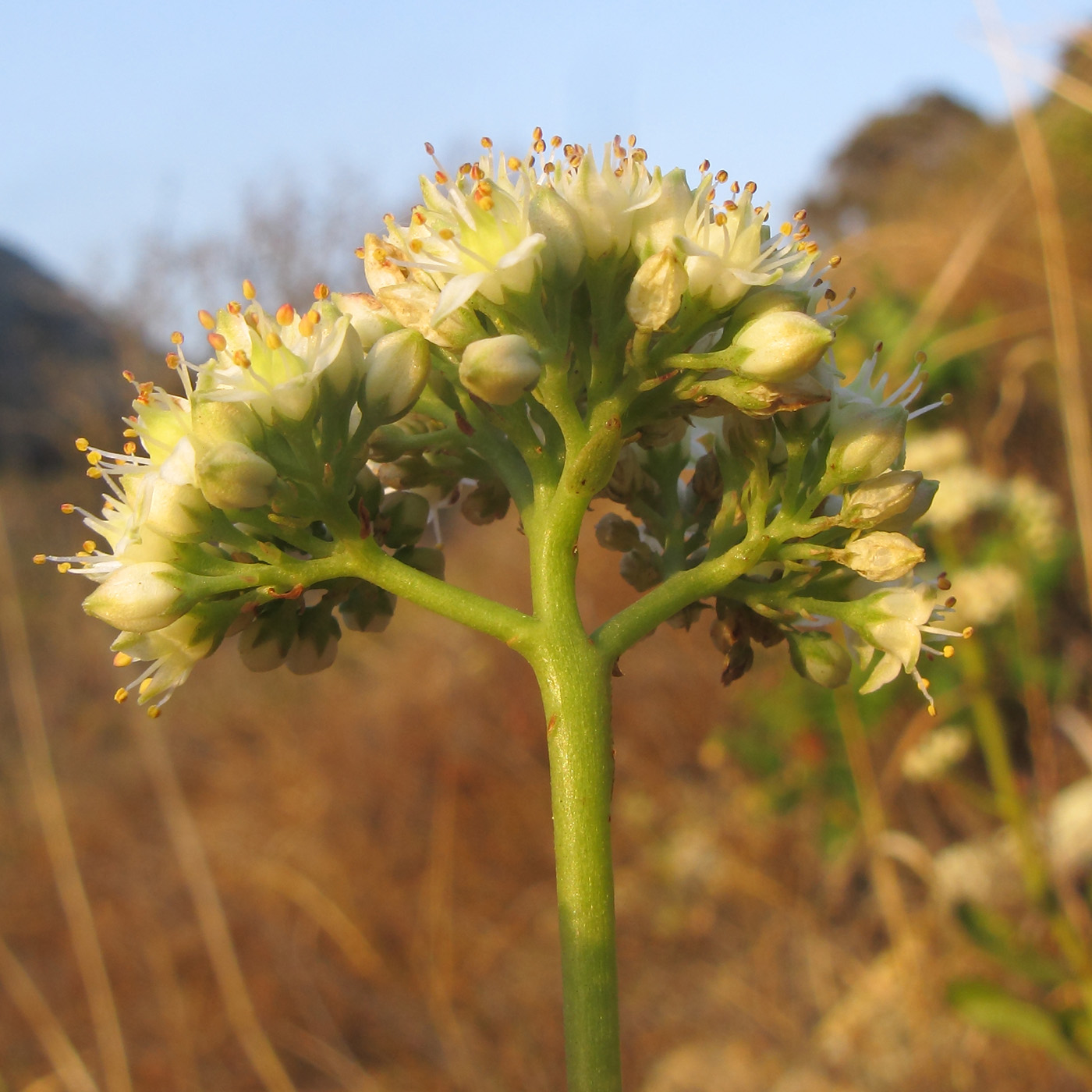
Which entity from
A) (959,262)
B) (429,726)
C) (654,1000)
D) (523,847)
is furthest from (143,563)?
Result: (429,726)

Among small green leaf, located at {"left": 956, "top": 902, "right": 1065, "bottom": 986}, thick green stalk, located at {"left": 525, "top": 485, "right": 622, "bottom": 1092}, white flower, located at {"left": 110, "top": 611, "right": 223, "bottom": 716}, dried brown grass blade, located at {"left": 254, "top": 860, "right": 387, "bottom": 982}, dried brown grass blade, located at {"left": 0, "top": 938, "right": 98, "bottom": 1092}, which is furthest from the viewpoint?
dried brown grass blade, located at {"left": 254, "top": 860, "right": 387, "bottom": 982}

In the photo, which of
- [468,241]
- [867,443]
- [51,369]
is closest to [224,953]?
[468,241]

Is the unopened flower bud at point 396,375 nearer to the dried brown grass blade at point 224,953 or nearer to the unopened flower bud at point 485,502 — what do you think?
the unopened flower bud at point 485,502

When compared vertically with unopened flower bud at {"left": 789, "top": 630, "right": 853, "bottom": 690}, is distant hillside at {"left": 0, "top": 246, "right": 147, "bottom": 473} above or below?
above

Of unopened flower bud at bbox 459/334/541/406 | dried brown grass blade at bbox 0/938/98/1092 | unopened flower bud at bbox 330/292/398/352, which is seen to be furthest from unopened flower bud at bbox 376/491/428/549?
dried brown grass blade at bbox 0/938/98/1092

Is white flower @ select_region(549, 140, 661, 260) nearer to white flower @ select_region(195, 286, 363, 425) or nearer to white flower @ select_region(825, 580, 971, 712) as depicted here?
white flower @ select_region(195, 286, 363, 425)

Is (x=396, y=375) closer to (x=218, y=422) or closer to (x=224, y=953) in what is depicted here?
(x=218, y=422)

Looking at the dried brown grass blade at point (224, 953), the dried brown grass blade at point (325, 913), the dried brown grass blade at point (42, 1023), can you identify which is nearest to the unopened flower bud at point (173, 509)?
the dried brown grass blade at point (224, 953)
